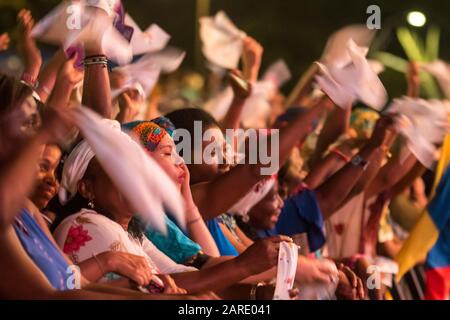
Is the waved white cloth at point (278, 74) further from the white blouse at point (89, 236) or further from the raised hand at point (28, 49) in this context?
the white blouse at point (89, 236)

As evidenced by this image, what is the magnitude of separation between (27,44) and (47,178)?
4.95 ft

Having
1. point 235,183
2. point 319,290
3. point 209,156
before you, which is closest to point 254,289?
point 319,290

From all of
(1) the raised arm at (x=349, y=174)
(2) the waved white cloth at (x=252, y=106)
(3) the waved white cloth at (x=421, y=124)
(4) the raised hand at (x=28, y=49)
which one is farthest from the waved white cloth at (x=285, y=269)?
(2) the waved white cloth at (x=252, y=106)

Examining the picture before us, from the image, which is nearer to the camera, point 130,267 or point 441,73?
point 130,267

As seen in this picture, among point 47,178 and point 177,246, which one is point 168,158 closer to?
point 177,246

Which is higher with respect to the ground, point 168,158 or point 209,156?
point 168,158

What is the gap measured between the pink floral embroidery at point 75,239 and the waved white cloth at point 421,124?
2962 millimetres

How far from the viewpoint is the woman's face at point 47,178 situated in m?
4.61

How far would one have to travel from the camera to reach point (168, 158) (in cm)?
512

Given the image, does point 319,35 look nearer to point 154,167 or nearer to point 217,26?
point 217,26

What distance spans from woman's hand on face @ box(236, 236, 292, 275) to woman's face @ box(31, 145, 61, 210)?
782mm

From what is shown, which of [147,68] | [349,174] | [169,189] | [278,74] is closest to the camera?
[169,189]

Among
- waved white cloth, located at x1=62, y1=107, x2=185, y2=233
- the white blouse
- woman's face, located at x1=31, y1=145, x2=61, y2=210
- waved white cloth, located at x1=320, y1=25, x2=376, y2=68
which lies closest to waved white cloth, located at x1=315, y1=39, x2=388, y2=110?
waved white cloth, located at x1=320, y1=25, x2=376, y2=68

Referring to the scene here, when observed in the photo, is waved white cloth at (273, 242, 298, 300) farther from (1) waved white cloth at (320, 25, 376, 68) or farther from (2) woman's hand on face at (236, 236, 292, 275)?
(1) waved white cloth at (320, 25, 376, 68)
